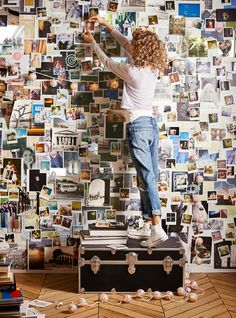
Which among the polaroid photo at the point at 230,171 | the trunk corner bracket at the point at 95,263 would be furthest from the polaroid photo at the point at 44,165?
the polaroid photo at the point at 230,171

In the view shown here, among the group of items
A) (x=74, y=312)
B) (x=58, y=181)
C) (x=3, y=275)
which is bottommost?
(x=74, y=312)

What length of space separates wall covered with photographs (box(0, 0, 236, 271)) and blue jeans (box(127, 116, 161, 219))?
24 centimetres

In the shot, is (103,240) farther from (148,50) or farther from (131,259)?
(148,50)

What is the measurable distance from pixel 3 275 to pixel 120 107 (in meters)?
1.32

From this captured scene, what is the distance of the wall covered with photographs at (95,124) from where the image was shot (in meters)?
3.84

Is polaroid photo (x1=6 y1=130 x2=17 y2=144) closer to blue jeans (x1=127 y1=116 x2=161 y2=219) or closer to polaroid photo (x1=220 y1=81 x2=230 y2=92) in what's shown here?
blue jeans (x1=127 y1=116 x2=161 y2=219)

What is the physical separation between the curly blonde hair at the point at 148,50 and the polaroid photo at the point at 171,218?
3.05 ft

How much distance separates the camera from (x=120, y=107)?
3.86 m

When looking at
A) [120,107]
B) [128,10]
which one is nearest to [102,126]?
[120,107]

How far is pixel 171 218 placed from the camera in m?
3.97

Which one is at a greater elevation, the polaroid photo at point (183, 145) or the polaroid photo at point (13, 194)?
the polaroid photo at point (183, 145)

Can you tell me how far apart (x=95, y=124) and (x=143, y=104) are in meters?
0.37

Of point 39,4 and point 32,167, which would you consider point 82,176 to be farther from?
point 39,4

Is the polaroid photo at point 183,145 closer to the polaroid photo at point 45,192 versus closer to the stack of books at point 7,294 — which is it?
the polaroid photo at point 45,192
